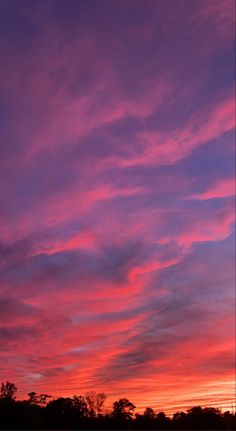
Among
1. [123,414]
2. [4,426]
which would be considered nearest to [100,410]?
[123,414]

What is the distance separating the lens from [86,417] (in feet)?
478

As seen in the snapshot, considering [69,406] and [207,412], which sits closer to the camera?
[69,406]

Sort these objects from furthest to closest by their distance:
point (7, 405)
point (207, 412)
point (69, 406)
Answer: point (207, 412), point (69, 406), point (7, 405)

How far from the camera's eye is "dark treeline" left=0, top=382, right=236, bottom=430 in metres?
108

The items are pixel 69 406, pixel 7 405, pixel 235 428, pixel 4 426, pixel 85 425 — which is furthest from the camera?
pixel 235 428

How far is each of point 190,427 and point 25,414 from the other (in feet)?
260

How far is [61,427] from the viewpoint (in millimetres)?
124125

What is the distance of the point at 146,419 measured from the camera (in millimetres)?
176125

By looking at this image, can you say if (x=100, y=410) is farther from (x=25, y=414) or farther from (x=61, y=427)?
(x=25, y=414)

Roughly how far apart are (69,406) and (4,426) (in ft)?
167

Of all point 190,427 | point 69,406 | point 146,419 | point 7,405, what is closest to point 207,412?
point 190,427

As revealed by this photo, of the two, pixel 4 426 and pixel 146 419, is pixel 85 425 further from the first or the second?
pixel 146 419

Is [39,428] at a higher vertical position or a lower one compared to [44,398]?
lower

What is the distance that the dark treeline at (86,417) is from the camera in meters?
108
